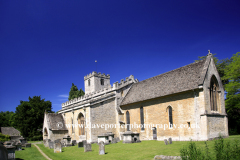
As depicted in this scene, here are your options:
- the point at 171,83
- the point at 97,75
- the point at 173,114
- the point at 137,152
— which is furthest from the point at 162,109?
the point at 97,75

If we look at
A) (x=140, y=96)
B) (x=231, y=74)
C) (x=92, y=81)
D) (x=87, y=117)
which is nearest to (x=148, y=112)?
(x=140, y=96)

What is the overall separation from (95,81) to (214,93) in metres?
31.1

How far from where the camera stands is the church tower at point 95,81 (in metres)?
49.2

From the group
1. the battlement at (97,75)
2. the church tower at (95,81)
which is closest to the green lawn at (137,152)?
the church tower at (95,81)

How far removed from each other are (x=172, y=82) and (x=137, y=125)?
852 centimetres

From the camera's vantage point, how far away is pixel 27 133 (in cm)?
4438

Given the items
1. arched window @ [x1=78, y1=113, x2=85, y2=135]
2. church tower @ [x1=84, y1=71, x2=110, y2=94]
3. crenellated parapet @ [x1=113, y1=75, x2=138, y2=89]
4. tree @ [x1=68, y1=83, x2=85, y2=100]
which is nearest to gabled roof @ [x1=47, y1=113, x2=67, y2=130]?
arched window @ [x1=78, y1=113, x2=85, y2=135]

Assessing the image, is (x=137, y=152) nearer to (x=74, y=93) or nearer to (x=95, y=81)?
(x=95, y=81)

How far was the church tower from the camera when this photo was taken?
1935 inches

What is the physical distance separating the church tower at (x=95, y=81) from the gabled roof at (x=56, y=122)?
1399 centimetres

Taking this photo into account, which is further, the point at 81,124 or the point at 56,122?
the point at 56,122

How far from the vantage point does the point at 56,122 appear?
115 ft

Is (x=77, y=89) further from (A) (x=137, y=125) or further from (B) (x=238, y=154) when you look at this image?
(B) (x=238, y=154)

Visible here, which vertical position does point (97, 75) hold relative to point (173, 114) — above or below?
above
